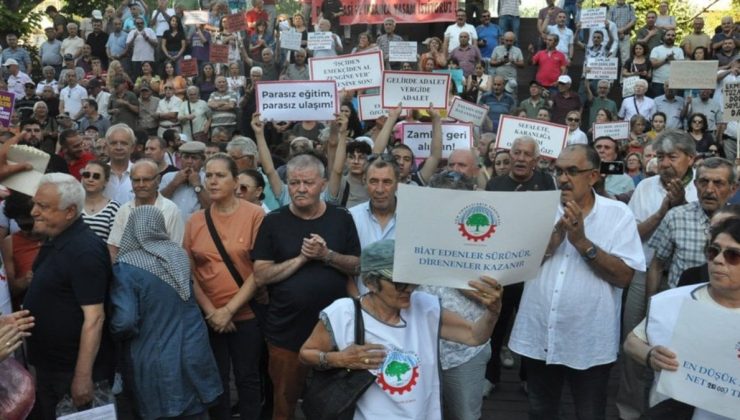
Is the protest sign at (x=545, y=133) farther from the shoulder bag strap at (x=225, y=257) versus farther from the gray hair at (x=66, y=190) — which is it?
the gray hair at (x=66, y=190)

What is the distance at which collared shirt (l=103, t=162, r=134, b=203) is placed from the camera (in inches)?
269

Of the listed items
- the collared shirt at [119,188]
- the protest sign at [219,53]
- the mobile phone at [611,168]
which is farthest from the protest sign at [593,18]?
the collared shirt at [119,188]

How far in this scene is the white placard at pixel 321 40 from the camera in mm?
15602

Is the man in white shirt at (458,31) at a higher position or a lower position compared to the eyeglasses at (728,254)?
higher

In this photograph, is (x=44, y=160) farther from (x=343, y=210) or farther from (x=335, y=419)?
(x=335, y=419)

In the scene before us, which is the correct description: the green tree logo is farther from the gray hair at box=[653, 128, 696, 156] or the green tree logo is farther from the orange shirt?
the gray hair at box=[653, 128, 696, 156]

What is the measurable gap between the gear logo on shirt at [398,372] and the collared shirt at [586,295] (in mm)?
1165

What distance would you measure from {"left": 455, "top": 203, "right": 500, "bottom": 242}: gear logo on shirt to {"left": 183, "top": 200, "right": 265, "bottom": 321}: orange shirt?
2119 mm

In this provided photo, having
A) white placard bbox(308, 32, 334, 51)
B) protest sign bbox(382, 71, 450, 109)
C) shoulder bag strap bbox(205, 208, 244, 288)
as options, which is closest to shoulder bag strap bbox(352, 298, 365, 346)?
shoulder bag strap bbox(205, 208, 244, 288)

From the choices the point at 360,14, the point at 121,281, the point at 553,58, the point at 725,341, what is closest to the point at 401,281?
the point at 725,341

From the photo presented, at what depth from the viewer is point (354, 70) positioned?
8.67 m

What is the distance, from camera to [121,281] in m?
A: 4.19

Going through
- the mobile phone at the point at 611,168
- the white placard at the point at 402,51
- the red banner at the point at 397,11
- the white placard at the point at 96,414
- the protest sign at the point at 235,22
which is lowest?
the white placard at the point at 96,414

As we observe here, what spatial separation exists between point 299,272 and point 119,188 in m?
2.74
